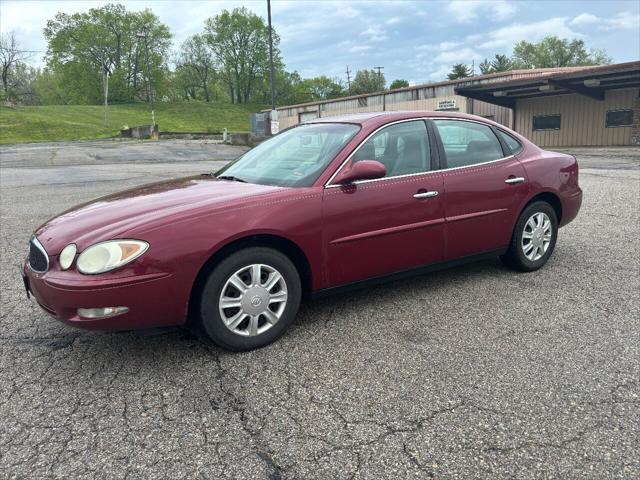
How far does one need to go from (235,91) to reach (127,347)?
296 feet

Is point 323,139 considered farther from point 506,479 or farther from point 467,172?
point 506,479

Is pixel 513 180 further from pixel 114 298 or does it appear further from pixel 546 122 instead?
pixel 546 122

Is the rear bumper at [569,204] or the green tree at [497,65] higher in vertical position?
the green tree at [497,65]

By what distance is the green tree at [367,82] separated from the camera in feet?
265

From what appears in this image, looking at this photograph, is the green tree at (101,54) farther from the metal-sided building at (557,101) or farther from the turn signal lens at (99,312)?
the turn signal lens at (99,312)

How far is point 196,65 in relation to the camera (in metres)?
89.6

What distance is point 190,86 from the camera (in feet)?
297

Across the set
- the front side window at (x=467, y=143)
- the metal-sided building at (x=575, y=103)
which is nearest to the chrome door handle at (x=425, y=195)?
the front side window at (x=467, y=143)

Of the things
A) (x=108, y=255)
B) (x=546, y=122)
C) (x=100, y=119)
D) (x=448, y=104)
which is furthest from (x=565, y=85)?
(x=100, y=119)

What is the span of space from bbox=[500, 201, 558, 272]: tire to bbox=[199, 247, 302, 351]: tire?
7.43 ft

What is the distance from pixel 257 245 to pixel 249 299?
13.7 inches

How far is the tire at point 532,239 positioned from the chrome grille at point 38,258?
3.66 metres

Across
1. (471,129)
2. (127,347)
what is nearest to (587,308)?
(471,129)

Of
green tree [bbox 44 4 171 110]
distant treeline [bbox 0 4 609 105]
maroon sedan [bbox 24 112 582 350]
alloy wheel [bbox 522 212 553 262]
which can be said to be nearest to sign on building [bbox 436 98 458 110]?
maroon sedan [bbox 24 112 582 350]
